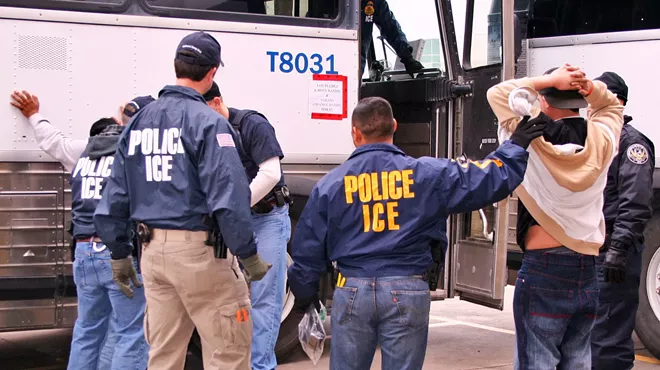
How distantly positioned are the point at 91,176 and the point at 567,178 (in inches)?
95.9

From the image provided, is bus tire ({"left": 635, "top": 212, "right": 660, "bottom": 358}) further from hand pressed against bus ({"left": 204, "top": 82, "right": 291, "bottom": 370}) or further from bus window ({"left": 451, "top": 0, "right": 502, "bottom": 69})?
hand pressed against bus ({"left": 204, "top": 82, "right": 291, "bottom": 370})

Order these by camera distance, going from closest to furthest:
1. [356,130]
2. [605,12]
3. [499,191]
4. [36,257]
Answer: [499,191], [356,130], [36,257], [605,12]

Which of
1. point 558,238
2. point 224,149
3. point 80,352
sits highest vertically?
point 224,149

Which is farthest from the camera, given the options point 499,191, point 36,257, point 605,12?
point 605,12

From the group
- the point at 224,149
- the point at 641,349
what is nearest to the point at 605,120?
the point at 224,149

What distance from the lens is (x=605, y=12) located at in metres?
7.10

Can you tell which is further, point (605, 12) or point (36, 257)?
point (605, 12)

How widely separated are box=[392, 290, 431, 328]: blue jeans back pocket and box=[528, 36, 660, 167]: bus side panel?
3664 mm

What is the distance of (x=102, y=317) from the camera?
5039 mm

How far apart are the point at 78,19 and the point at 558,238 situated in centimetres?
320

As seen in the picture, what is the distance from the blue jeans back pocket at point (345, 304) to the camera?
370 centimetres

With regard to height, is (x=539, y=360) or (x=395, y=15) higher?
(x=395, y=15)

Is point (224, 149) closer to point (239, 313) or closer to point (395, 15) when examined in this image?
point (239, 313)

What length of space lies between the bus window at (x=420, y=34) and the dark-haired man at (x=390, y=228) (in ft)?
11.2
